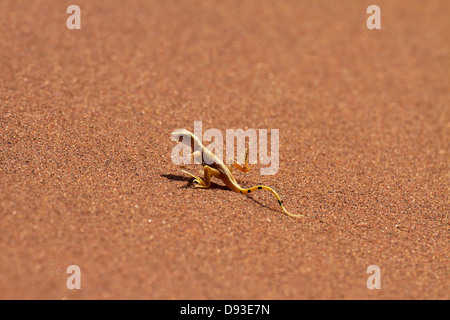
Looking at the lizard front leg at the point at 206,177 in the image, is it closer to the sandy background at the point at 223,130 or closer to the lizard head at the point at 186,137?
the sandy background at the point at 223,130

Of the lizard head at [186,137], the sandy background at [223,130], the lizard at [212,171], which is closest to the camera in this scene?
the sandy background at [223,130]

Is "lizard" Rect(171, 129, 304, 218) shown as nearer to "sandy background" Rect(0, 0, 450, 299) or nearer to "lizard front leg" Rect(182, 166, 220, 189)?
"lizard front leg" Rect(182, 166, 220, 189)

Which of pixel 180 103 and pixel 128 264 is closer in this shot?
pixel 128 264

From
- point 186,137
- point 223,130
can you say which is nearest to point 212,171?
point 186,137

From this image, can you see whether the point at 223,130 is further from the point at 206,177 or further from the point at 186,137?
the point at 206,177

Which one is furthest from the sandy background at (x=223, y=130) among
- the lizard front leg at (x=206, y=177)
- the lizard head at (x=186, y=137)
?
the lizard head at (x=186, y=137)

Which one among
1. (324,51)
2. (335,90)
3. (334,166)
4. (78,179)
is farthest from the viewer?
(324,51)
